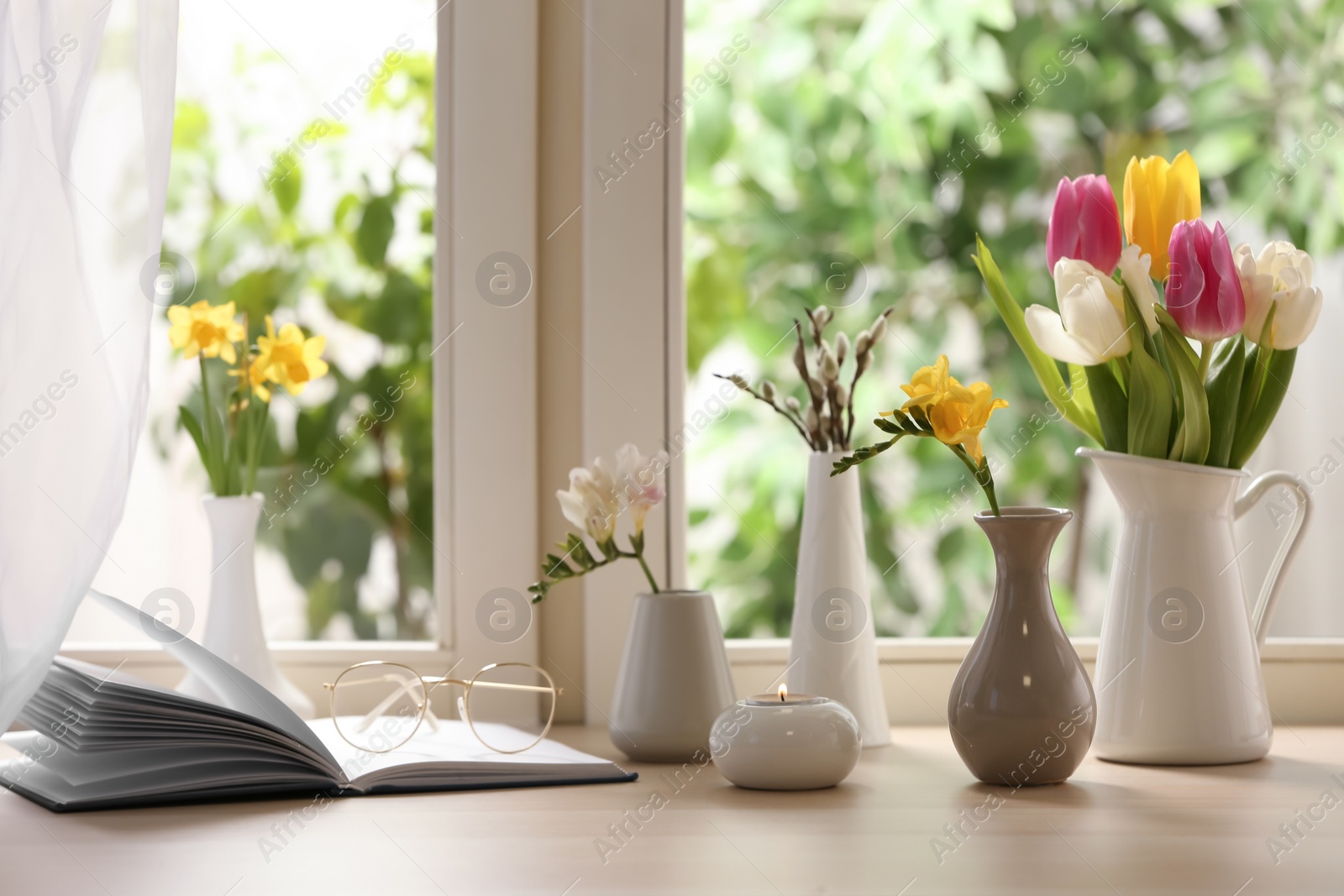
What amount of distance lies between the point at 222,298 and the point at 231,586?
36cm

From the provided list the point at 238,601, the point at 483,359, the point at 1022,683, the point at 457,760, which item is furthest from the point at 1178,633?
the point at 238,601

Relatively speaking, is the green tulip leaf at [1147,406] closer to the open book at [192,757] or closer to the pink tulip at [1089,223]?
the pink tulip at [1089,223]

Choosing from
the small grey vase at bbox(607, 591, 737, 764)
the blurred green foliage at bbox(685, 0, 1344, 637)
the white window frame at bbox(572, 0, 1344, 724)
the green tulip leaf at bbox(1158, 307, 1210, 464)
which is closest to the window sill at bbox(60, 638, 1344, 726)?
the white window frame at bbox(572, 0, 1344, 724)

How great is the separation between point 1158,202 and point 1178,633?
1.16 ft

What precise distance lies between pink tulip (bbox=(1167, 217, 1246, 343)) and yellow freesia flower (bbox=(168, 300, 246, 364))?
2.80 ft

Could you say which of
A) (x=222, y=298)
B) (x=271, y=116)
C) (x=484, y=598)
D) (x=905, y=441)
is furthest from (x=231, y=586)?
(x=905, y=441)

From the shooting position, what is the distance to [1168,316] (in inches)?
35.1

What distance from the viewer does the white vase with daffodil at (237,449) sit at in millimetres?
1078

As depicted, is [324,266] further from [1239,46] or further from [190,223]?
[1239,46]

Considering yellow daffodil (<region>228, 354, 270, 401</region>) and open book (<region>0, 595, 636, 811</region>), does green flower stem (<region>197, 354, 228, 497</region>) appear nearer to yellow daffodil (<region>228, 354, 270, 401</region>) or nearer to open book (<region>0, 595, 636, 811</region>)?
yellow daffodil (<region>228, 354, 270, 401</region>)

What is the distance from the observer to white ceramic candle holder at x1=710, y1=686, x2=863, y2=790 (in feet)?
2.66

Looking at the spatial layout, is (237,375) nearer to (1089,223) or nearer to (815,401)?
(815,401)

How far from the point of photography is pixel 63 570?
802 mm

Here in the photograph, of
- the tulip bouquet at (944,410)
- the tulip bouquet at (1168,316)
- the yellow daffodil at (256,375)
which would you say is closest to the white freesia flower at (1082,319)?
the tulip bouquet at (1168,316)
